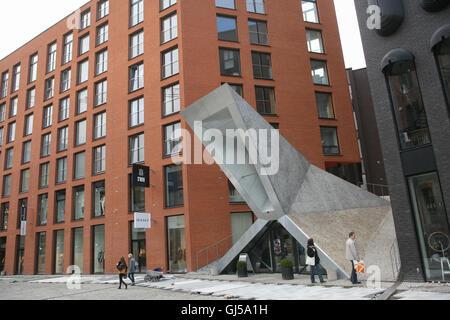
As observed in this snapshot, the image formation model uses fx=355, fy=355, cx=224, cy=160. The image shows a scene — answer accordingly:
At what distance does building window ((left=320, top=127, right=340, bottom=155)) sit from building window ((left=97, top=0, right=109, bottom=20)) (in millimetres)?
21632

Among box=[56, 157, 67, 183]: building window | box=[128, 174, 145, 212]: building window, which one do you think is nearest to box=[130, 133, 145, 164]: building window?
box=[128, 174, 145, 212]: building window

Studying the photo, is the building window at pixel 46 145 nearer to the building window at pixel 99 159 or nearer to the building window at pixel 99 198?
the building window at pixel 99 159

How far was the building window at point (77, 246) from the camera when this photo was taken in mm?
28188

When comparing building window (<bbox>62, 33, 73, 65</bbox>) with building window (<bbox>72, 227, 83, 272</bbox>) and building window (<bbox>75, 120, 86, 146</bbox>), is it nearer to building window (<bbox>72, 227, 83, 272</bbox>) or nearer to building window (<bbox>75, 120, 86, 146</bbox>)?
building window (<bbox>75, 120, 86, 146</bbox>)

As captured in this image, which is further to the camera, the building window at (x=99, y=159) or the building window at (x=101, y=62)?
the building window at (x=101, y=62)

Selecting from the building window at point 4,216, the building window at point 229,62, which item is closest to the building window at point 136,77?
the building window at point 229,62

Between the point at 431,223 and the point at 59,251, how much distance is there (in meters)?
28.3

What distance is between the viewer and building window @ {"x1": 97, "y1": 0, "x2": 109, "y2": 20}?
3186cm

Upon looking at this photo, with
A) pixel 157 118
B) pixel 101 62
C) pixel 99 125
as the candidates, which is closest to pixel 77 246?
pixel 99 125

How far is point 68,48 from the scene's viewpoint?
34812 millimetres

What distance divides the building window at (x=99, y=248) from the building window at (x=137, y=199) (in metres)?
3.87

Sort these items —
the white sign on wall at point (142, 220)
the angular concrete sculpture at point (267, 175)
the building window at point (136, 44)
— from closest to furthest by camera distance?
the angular concrete sculpture at point (267, 175) → the white sign on wall at point (142, 220) → the building window at point (136, 44)

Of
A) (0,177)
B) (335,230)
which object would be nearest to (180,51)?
(335,230)

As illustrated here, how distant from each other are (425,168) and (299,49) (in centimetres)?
1947
